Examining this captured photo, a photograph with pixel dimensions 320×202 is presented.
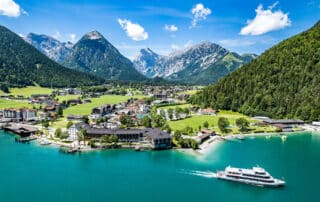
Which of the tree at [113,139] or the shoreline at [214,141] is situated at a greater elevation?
the tree at [113,139]

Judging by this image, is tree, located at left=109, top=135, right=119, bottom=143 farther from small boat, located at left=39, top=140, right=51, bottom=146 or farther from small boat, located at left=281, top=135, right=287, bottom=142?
small boat, located at left=281, top=135, right=287, bottom=142

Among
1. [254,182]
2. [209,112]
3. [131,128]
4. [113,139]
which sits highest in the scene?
[209,112]

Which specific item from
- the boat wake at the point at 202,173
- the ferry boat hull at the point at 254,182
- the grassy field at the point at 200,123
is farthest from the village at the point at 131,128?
the ferry boat hull at the point at 254,182

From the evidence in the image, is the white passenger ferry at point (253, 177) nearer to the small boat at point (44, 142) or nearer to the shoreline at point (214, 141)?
the shoreline at point (214, 141)

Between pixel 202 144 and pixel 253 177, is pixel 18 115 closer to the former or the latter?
pixel 202 144

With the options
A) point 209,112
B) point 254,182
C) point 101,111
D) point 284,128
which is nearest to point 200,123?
point 209,112

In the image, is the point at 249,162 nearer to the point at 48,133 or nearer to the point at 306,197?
the point at 306,197
